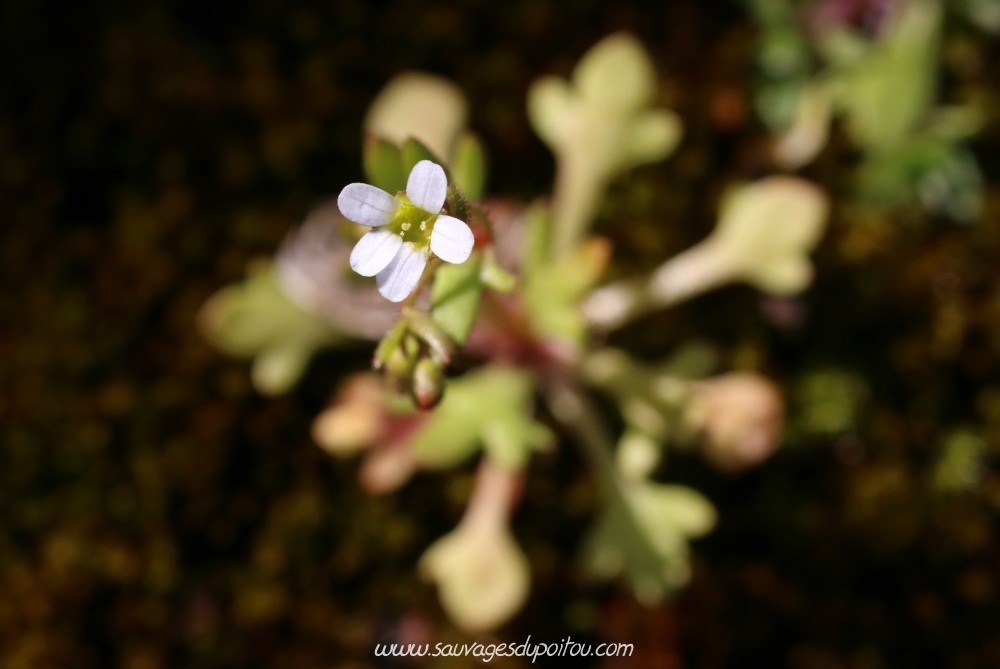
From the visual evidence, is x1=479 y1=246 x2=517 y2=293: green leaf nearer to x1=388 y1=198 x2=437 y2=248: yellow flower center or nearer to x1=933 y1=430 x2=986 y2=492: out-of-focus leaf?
x1=388 y1=198 x2=437 y2=248: yellow flower center

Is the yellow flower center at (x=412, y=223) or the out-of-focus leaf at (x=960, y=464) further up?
the out-of-focus leaf at (x=960, y=464)

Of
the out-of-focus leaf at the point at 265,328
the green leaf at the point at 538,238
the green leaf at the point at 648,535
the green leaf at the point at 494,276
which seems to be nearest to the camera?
the green leaf at the point at 494,276

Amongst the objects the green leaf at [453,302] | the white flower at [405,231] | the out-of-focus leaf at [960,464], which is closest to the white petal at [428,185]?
the white flower at [405,231]

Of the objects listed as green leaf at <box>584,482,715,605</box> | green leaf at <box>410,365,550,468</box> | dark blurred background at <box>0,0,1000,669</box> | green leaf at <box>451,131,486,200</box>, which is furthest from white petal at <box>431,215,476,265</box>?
dark blurred background at <box>0,0,1000,669</box>

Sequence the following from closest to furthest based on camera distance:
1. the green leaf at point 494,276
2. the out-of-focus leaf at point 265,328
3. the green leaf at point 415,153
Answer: the green leaf at point 415,153 < the green leaf at point 494,276 < the out-of-focus leaf at point 265,328

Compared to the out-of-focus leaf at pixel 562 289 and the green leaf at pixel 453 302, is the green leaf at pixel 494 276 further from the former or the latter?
the out-of-focus leaf at pixel 562 289

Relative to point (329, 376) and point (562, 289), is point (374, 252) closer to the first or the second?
point (562, 289)

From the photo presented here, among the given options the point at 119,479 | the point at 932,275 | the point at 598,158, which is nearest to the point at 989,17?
the point at 932,275

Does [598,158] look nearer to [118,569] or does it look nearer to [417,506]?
[417,506]

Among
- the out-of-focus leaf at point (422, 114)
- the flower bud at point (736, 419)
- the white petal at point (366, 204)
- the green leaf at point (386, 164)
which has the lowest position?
the white petal at point (366, 204)
